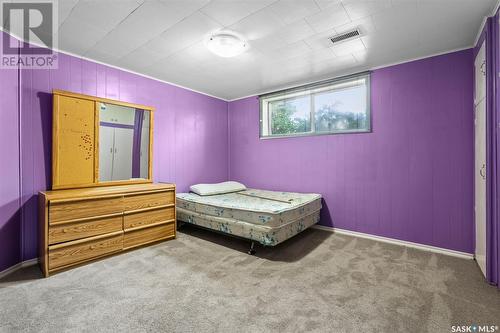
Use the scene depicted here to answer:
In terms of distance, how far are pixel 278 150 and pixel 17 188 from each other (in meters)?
3.46

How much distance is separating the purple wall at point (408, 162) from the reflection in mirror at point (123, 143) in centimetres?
246

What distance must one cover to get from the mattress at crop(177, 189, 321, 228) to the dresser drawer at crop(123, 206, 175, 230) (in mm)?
379

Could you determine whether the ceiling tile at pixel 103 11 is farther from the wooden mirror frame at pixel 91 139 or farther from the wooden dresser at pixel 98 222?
the wooden dresser at pixel 98 222

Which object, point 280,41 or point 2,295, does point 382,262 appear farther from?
point 2,295

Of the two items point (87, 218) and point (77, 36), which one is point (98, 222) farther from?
point (77, 36)

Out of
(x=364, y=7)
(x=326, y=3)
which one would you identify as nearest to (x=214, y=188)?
(x=326, y=3)

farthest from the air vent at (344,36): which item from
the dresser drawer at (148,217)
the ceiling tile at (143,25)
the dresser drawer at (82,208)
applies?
the dresser drawer at (82,208)

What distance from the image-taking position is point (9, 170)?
2234 mm

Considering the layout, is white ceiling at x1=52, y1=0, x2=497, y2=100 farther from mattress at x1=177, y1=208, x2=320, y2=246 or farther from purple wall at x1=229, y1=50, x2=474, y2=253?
mattress at x1=177, y1=208, x2=320, y2=246

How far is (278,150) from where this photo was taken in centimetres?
416

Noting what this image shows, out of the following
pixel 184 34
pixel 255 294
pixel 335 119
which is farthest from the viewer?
pixel 335 119

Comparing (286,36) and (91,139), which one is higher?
(286,36)

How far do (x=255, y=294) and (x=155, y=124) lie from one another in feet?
9.44

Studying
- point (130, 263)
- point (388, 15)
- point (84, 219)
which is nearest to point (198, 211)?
point (130, 263)
